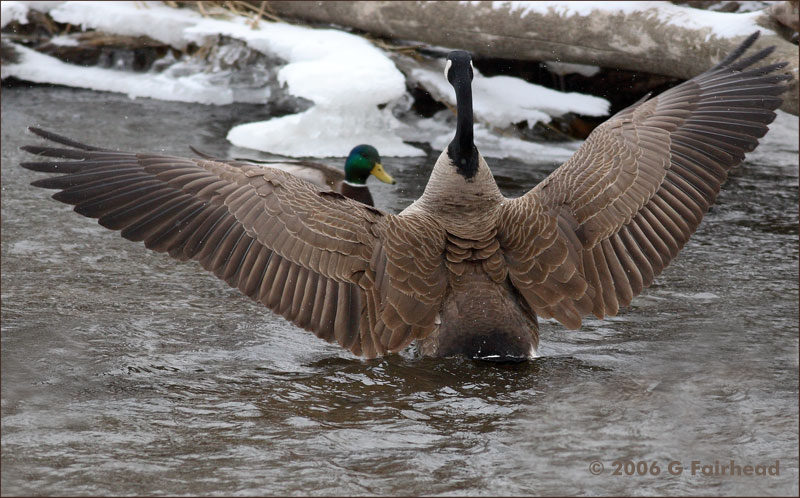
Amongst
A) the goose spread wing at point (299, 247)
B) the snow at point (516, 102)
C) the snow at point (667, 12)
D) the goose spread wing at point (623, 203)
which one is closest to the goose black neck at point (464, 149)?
the goose spread wing at point (623, 203)

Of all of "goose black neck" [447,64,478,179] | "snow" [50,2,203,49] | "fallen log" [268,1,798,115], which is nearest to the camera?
"goose black neck" [447,64,478,179]

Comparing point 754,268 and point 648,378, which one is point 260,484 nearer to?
point 648,378

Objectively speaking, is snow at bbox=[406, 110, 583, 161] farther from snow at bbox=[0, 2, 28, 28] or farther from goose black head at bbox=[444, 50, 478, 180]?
snow at bbox=[0, 2, 28, 28]

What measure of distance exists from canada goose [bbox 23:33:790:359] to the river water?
342 millimetres

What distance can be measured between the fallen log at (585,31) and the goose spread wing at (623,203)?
2280 mm

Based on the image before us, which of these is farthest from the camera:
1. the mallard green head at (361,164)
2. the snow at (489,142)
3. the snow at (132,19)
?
the snow at (132,19)

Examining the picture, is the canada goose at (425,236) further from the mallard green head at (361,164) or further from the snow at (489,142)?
the snow at (489,142)

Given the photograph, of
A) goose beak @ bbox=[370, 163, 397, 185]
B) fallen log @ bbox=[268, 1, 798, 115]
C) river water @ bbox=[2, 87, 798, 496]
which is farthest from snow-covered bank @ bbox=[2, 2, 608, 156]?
river water @ bbox=[2, 87, 798, 496]

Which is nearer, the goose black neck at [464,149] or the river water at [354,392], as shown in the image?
the river water at [354,392]

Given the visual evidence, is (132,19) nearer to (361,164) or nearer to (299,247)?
(361,164)

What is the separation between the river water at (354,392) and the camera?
3.88 m

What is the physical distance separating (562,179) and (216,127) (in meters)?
5.80

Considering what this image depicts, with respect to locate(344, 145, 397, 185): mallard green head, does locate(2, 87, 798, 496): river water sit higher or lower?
lower

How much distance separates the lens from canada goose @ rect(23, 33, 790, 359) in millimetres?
4965
